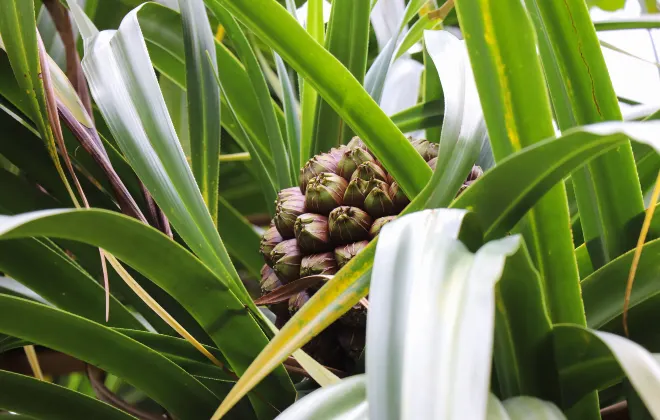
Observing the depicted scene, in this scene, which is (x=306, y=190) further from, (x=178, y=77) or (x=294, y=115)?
(x=178, y=77)

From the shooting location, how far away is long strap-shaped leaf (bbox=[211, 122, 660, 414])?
0.23m

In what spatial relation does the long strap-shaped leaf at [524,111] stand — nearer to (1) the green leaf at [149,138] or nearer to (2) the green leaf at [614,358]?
(2) the green leaf at [614,358]

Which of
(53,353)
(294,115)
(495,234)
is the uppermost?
(294,115)

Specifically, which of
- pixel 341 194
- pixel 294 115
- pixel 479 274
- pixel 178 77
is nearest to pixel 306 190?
pixel 341 194

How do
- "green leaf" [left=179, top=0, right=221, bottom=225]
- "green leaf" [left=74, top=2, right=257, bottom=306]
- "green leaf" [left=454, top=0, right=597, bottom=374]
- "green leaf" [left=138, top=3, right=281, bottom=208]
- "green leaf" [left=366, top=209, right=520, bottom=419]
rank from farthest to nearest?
"green leaf" [left=138, top=3, right=281, bottom=208], "green leaf" [left=179, top=0, right=221, bottom=225], "green leaf" [left=74, top=2, right=257, bottom=306], "green leaf" [left=454, top=0, right=597, bottom=374], "green leaf" [left=366, top=209, right=520, bottom=419]

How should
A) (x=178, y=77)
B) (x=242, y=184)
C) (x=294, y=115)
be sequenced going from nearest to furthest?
(x=294, y=115)
(x=178, y=77)
(x=242, y=184)

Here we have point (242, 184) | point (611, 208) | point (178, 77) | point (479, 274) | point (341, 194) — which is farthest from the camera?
point (242, 184)

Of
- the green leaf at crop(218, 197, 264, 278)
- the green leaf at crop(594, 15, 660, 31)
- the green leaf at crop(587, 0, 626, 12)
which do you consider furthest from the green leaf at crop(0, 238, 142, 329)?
the green leaf at crop(587, 0, 626, 12)

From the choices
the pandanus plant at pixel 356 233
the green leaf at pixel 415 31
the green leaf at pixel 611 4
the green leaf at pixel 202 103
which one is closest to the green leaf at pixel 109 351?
the pandanus plant at pixel 356 233

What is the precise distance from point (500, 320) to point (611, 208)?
0.43ft

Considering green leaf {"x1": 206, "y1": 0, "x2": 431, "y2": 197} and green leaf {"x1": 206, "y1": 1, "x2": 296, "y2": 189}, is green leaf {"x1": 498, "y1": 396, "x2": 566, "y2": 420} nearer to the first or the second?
green leaf {"x1": 206, "y1": 0, "x2": 431, "y2": 197}

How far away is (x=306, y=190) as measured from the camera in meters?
0.46

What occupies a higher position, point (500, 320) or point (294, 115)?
point (294, 115)

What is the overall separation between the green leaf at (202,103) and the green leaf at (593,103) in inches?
11.5
